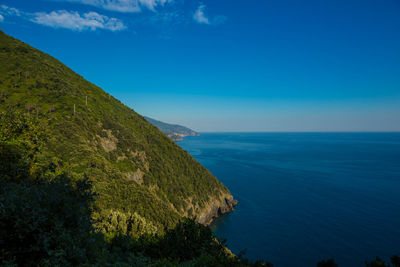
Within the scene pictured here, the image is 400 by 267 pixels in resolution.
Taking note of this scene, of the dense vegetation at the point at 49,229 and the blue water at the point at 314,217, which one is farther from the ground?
the dense vegetation at the point at 49,229

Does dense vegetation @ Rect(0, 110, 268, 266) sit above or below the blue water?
above

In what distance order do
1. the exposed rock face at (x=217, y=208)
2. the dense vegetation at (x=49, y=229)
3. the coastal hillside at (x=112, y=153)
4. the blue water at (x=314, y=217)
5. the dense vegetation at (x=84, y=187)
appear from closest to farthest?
1. the dense vegetation at (x=49, y=229)
2. the dense vegetation at (x=84, y=187)
3. the coastal hillside at (x=112, y=153)
4. the blue water at (x=314, y=217)
5. the exposed rock face at (x=217, y=208)

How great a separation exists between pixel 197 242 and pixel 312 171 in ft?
428

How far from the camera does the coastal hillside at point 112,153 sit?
40.1m

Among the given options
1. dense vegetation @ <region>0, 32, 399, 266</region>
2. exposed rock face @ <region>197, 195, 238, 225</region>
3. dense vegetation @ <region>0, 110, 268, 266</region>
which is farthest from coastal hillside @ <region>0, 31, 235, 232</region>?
dense vegetation @ <region>0, 110, 268, 266</region>

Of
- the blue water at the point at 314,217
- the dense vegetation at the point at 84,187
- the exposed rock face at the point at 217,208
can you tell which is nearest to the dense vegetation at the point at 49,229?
the dense vegetation at the point at 84,187

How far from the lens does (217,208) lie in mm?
81500

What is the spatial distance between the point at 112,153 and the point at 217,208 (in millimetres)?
49578

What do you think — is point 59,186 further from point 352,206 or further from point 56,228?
point 352,206

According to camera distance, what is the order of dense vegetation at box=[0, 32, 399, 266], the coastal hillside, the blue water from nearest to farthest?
dense vegetation at box=[0, 32, 399, 266], the coastal hillside, the blue water

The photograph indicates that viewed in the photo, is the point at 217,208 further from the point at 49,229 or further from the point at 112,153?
the point at 49,229

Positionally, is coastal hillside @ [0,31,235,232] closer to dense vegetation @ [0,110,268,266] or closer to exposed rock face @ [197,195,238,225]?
exposed rock face @ [197,195,238,225]

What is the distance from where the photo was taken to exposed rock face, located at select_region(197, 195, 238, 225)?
2947 inches

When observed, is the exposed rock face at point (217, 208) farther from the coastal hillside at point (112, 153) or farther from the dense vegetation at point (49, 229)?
the dense vegetation at point (49, 229)
